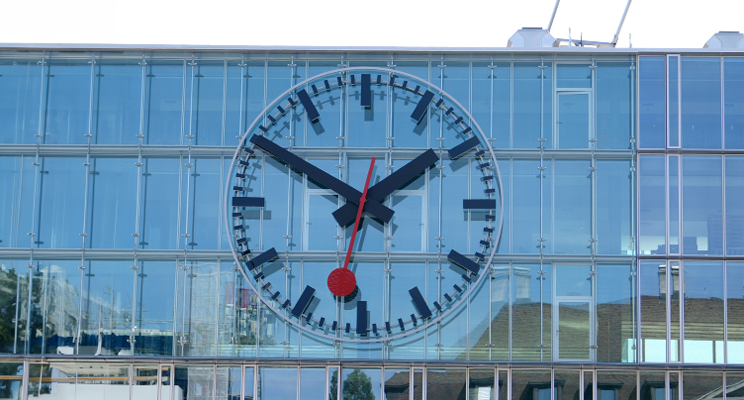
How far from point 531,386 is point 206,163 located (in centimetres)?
929

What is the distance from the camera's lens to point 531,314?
21.2m

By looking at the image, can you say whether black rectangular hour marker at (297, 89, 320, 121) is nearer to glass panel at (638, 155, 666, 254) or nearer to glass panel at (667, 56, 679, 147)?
glass panel at (638, 155, 666, 254)

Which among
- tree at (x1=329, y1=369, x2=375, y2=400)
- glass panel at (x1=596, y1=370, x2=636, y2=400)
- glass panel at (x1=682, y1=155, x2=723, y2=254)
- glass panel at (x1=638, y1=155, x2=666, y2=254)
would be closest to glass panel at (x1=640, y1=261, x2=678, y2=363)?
glass panel at (x1=638, y1=155, x2=666, y2=254)

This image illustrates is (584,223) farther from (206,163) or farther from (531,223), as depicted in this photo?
(206,163)

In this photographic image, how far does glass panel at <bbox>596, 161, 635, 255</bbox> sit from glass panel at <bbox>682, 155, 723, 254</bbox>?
1277 millimetres

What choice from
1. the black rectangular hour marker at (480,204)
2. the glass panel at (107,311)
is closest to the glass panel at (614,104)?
the black rectangular hour marker at (480,204)

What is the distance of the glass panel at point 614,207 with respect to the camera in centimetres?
2130

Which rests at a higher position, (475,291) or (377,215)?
(377,215)

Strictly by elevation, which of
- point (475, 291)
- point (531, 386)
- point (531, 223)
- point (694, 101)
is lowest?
point (531, 386)

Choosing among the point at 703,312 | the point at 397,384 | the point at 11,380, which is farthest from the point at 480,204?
the point at 11,380

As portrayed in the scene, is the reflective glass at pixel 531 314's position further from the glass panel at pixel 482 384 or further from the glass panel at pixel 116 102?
the glass panel at pixel 116 102

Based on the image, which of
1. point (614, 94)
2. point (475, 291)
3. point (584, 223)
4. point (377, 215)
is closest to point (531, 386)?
point (475, 291)

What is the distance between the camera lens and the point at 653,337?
21078 millimetres

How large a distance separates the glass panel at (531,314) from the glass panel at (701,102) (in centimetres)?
474
